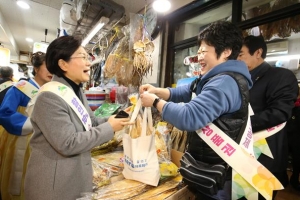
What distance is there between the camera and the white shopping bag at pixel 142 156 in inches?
46.9

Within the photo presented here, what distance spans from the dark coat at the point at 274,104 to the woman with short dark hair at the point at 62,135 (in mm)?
970

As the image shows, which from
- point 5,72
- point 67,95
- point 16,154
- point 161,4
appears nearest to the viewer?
point 67,95

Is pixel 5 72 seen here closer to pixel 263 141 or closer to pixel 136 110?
pixel 136 110

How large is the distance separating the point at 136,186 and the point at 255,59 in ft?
4.42

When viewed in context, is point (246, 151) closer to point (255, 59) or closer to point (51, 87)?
point (255, 59)

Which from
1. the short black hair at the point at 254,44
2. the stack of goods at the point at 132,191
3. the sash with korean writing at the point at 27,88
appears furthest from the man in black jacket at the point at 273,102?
the sash with korean writing at the point at 27,88

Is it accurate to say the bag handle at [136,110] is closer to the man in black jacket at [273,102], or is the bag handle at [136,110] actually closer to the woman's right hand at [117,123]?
the woman's right hand at [117,123]

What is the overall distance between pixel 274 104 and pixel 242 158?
0.56m

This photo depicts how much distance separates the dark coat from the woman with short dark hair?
970 millimetres

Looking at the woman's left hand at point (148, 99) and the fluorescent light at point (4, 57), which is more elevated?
the fluorescent light at point (4, 57)

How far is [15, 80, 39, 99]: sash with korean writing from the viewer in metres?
1.88

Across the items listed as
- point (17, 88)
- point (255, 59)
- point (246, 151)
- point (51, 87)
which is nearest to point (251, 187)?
point (246, 151)

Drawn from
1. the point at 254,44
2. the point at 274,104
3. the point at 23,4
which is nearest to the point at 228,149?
the point at 274,104

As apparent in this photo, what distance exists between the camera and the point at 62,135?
96 cm
